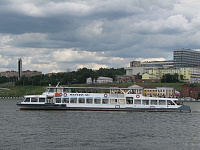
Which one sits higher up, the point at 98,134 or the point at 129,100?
the point at 129,100

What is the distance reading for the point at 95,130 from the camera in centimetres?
4912

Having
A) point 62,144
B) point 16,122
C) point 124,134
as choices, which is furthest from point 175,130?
point 16,122

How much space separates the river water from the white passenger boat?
18.9 meters

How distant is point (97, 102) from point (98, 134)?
34.8 metres

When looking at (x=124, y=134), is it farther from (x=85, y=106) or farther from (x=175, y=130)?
(x=85, y=106)

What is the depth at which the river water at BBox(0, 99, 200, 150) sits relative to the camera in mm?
38844

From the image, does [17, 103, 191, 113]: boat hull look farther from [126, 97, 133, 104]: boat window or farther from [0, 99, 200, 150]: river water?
[0, 99, 200, 150]: river water

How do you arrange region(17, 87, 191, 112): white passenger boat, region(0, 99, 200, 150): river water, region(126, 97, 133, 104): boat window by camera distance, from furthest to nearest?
region(126, 97, 133, 104): boat window → region(17, 87, 191, 112): white passenger boat → region(0, 99, 200, 150): river water

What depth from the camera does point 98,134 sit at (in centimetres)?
4588

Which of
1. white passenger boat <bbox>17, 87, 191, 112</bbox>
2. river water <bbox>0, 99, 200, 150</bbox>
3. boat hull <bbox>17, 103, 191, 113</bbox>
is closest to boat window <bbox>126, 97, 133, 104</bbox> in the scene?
white passenger boat <bbox>17, 87, 191, 112</bbox>

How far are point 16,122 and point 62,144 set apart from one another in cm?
2067

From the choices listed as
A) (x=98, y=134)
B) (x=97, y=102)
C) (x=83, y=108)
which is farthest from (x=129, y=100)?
(x=98, y=134)

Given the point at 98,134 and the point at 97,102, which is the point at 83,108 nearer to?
the point at 97,102

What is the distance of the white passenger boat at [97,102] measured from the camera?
261 feet
